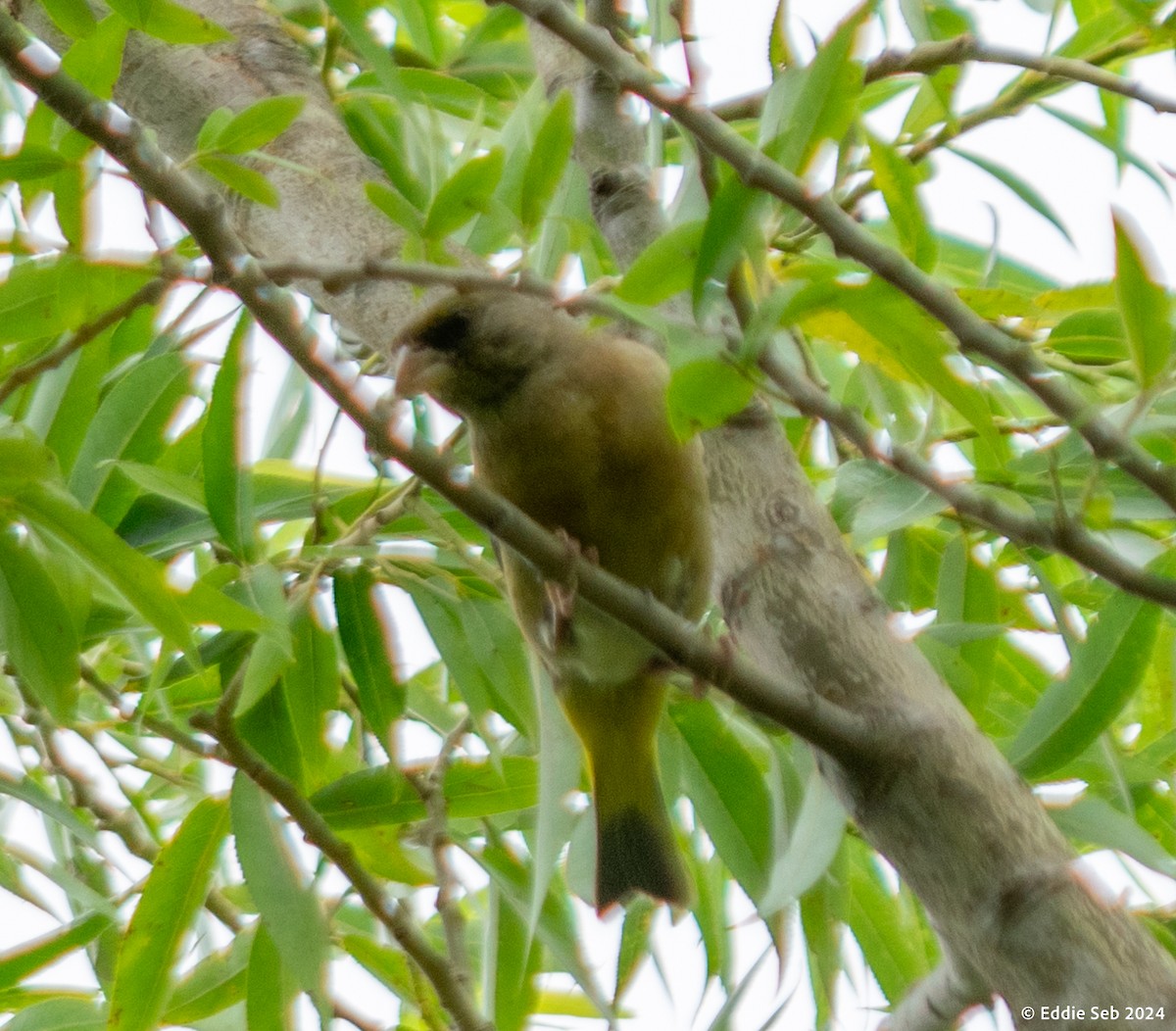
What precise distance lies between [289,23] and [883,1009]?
2.27m

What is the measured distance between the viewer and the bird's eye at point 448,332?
2.97 metres

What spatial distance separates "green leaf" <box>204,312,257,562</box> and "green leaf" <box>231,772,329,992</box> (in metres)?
0.37

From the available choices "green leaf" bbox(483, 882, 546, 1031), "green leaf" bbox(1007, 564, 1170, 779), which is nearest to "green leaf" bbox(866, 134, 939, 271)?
"green leaf" bbox(1007, 564, 1170, 779)

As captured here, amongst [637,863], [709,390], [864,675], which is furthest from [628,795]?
[709,390]

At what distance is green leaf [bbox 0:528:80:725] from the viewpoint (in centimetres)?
191

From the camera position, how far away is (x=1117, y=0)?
6.61 feet

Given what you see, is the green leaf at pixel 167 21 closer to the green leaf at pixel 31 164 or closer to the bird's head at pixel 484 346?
the green leaf at pixel 31 164

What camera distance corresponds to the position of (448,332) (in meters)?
3.05

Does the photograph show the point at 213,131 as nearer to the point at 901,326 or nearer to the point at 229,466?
the point at 229,466

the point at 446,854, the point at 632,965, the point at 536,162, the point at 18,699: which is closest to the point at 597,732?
the point at 632,965

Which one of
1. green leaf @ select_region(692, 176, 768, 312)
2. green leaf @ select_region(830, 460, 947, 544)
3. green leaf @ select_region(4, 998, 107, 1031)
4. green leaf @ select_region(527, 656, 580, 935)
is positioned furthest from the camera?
green leaf @ select_region(4, 998, 107, 1031)

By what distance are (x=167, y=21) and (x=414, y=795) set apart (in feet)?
4.11

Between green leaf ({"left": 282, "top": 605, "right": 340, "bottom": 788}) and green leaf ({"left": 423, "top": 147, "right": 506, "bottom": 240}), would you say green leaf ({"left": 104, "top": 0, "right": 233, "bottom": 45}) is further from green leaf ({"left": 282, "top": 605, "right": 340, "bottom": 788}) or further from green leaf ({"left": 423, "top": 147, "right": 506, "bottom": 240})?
green leaf ({"left": 282, "top": 605, "right": 340, "bottom": 788})

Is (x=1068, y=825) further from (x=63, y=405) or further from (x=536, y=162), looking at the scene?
(x=63, y=405)
